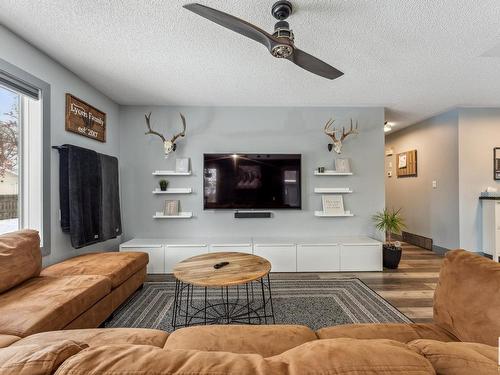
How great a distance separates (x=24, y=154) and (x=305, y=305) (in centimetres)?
315

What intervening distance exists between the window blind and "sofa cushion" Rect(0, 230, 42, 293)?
4.13 ft

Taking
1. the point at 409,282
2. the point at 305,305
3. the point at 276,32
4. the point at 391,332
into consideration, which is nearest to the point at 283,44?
the point at 276,32

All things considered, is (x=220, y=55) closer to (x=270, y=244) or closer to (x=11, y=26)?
(x=11, y=26)

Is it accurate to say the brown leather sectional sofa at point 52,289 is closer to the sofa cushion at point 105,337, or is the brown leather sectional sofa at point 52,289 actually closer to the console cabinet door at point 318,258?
the sofa cushion at point 105,337

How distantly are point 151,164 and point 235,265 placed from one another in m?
2.42

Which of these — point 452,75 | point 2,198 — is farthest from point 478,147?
point 2,198

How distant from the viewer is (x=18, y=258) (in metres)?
1.79

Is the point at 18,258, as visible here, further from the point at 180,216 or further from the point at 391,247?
the point at 391,247

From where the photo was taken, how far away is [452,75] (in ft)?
9.00

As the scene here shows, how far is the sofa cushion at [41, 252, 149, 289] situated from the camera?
6.98 ft

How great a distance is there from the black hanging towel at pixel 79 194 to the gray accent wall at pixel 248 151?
0.89 metres

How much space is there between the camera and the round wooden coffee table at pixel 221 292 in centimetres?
183

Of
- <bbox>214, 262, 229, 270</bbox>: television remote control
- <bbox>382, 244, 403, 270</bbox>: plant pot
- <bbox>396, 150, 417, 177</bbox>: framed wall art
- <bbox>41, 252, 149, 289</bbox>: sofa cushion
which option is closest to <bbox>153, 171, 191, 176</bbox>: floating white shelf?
<bbox>41, 252, 149, 289</bbox>: sofa cushion

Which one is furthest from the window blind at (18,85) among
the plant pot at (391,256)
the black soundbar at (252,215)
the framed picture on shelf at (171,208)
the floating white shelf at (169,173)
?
the plant pot at (391,256)
